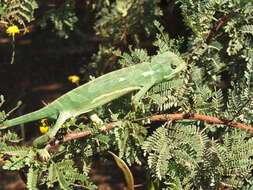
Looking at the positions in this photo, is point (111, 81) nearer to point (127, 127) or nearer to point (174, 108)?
point (127, 127)

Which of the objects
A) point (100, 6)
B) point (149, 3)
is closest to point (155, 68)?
point (149, 3)

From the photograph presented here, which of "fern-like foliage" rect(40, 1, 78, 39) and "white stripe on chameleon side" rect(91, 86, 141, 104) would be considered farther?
"fern-like foliage" rect(40, 1, 78, 39)

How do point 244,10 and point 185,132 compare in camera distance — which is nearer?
point 185,132

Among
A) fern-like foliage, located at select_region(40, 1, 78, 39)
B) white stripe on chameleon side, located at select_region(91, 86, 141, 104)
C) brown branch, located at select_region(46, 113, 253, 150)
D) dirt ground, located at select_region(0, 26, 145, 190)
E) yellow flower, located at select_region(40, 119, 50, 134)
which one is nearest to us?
brown branch, located at select_region(46, 113, 253, 150)

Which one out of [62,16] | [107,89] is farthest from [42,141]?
[62,16]

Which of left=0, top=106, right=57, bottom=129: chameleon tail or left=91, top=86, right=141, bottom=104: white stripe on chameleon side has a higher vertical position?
left=91, top=86, right=141, bottom=104: white stripe on chameleon side

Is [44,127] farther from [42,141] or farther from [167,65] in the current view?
[167,65]

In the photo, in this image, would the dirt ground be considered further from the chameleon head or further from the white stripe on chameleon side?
the chameleon head

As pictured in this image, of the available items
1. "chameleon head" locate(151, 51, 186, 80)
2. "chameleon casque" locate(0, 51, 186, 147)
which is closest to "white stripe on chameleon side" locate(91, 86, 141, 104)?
"chameleon casque" locate(0, 51, 186, 147)
